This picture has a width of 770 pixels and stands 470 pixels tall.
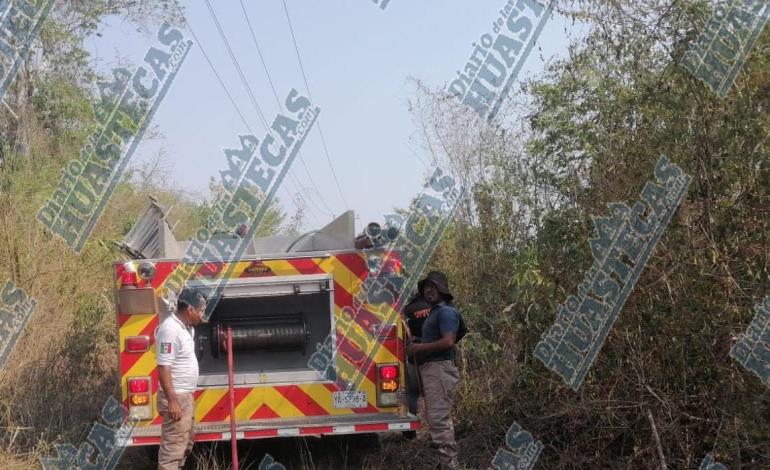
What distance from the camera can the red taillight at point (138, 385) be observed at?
24.8ft

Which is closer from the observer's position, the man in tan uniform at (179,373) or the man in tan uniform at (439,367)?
the man in tan uniform at (179,373)

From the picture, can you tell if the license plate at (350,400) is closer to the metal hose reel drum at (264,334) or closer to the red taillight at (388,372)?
the red taillight at (388,372)

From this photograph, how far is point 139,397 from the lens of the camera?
298 inches

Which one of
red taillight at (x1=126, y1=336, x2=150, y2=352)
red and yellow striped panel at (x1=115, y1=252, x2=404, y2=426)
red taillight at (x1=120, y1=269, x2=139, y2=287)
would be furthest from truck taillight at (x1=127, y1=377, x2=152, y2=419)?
red taillight at (x1=120, y1=269, x2=139, y2=287)

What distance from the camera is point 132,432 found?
24.6 feet

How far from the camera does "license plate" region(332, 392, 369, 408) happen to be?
7820 mm

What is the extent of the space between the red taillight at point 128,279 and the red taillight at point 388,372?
222 centimetres

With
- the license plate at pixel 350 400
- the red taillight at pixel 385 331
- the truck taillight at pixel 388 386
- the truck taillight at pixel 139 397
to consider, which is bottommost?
the truck taillight at pixel 139 397

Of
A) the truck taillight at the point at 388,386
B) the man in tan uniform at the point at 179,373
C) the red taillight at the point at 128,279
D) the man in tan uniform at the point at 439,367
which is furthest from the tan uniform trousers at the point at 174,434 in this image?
the man in tan uniform at the point at 439,367

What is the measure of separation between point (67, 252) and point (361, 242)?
19.6ft

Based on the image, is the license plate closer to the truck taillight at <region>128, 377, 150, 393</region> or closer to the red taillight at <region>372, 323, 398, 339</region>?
the red taillight at <region>372, 323, 398, 339</region>

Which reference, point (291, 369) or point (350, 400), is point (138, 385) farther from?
point (350, 400)

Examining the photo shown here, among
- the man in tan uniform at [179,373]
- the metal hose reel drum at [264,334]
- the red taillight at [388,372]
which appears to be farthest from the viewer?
the metal hose reel drum at [264,334]

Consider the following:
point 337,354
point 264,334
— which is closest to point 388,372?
point 337,354
